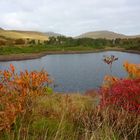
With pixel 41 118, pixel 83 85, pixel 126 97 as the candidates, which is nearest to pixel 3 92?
pixel 41 118

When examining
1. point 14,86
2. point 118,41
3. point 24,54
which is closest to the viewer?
point 14,86

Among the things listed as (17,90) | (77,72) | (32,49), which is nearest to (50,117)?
(17,90)

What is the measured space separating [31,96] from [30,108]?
1.29 feet

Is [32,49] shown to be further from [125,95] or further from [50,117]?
[50,117]

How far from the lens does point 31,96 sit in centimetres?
855

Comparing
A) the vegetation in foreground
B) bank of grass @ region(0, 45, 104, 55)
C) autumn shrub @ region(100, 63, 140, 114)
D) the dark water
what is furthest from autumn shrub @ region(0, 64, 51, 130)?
bank of grass @ region(0, 45, 104, 55)

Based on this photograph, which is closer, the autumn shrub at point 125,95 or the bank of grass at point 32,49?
the autumn shrub at point 125,95

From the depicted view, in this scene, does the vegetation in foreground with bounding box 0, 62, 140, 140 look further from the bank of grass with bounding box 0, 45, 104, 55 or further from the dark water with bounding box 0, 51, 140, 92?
the bank of grass with bounding box 0, 45, 104, 55

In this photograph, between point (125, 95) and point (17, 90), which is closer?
point (17, 90)

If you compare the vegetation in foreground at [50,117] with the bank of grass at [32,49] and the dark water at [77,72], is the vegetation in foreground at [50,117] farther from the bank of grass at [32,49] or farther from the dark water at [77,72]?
the bank of grass at [32,49]

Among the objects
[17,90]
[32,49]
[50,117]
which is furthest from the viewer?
[32,49]

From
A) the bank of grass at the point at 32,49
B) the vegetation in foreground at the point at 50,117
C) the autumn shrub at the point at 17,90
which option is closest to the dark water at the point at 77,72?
the vegetation in foreground at the point at 50,117

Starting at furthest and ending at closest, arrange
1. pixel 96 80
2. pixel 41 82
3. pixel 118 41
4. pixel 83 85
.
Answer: pixel 118 41
pixel 96 80
pixel 83 85
pixel 41 82

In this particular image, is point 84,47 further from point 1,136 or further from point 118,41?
point 1,136
